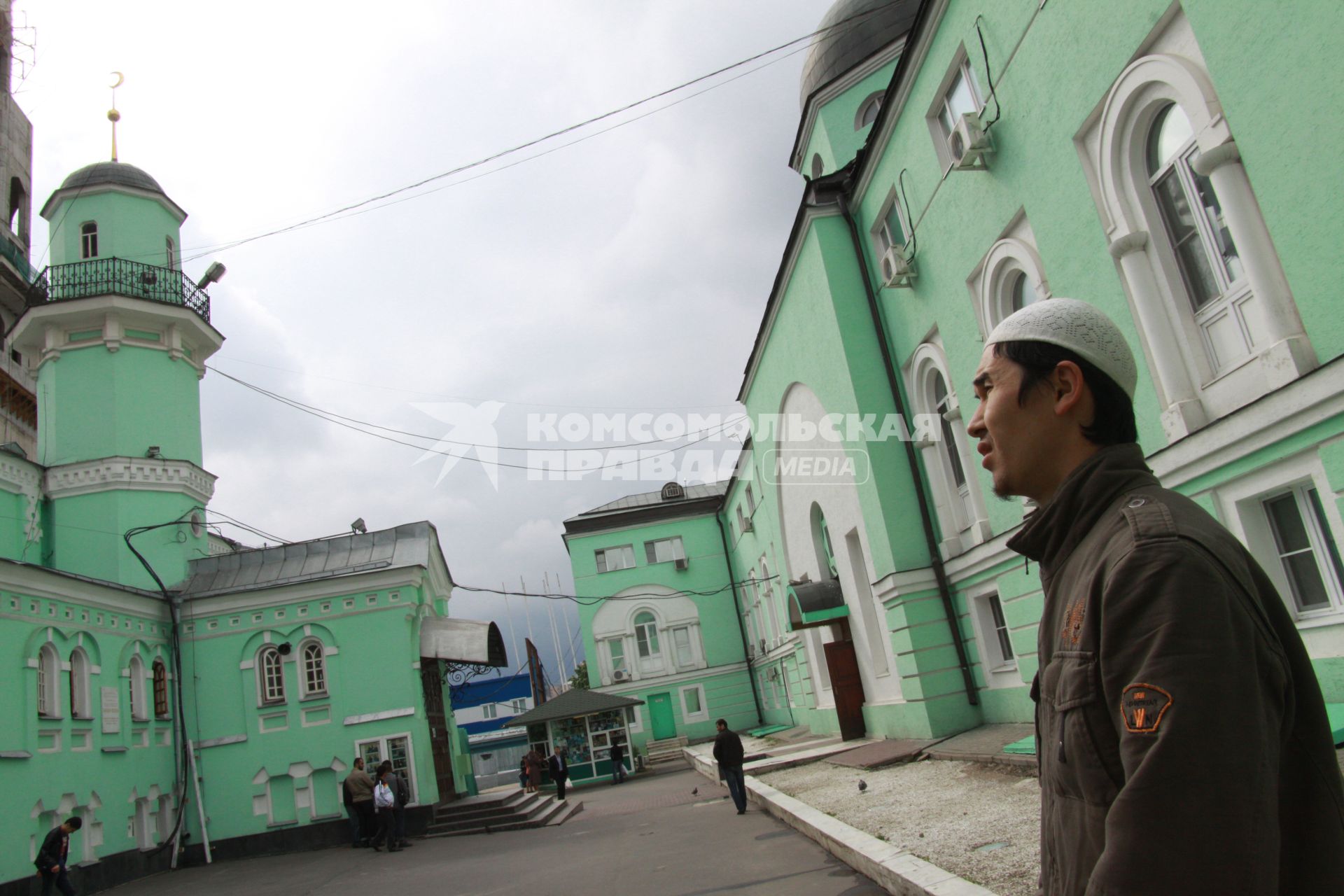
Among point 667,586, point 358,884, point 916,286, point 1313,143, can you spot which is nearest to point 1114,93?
point 1313,143

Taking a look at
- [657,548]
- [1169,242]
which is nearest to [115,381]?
[1169,242]

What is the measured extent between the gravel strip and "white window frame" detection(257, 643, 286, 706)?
12.8 metres

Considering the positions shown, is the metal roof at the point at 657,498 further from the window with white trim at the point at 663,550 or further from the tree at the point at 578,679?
the tree at the point at 578,679

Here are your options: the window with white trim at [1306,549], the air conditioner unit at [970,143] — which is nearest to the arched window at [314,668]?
the air conditioner unit at [970,143]

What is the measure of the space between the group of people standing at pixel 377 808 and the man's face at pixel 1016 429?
18532mm

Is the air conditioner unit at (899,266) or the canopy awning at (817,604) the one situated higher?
the air conditioner unit at (899,266)

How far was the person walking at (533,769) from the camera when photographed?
90.3 feet

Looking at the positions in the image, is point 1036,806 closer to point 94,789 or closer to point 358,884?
point 358,884

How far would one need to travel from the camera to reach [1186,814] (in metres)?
1.24

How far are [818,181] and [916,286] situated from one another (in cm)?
358

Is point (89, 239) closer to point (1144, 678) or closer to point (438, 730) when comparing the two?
point (438, 730)

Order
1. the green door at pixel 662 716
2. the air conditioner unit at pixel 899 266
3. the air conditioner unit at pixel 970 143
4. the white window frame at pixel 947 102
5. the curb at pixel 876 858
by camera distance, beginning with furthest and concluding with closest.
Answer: the green door at pixel 662 716
the air conditioner unit at pixel 899 266
the white window frame at pixel 947 102
the air conditioner unit at pixel 970 143
the curb at pixel 876 858

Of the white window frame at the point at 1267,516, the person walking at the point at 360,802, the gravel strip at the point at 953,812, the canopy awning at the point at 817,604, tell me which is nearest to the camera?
the gravel strip at the point at 953,812

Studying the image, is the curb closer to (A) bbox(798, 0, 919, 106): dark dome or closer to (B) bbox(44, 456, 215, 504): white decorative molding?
(A) bbox(798, 0, 919, 106): dark dome
